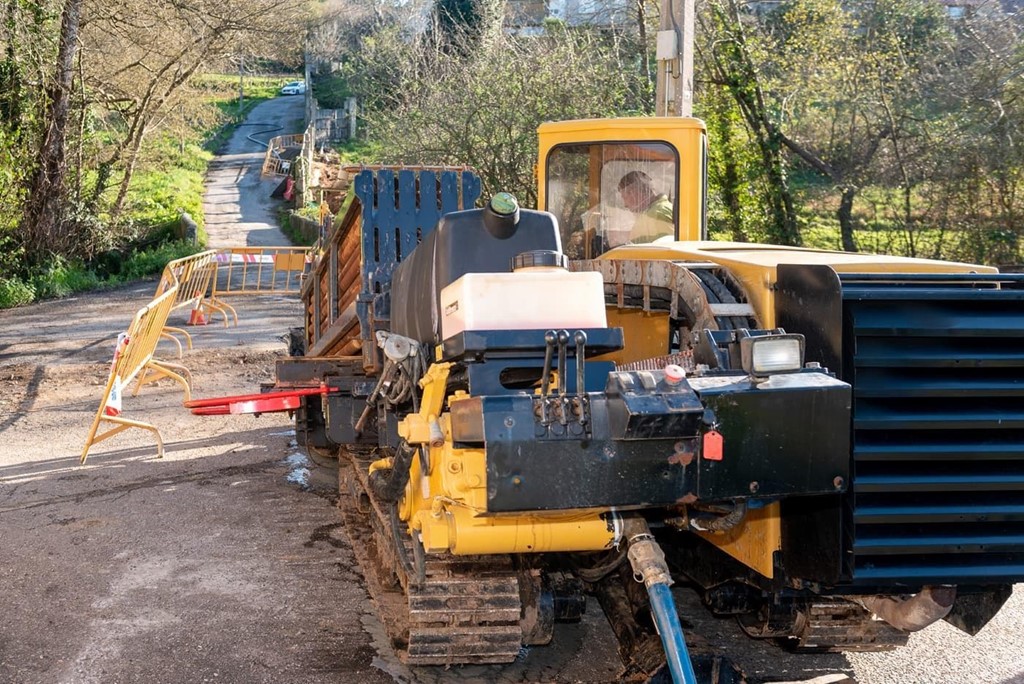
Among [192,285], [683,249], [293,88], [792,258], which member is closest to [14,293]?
[192,285]

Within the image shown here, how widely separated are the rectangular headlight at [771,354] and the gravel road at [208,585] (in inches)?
80.2

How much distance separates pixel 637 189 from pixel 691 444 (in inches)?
160

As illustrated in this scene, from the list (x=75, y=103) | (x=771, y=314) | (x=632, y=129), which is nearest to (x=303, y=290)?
(x=632, y=129)

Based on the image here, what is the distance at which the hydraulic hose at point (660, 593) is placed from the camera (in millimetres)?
3439

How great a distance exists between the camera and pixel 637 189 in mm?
7215

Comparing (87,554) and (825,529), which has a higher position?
(825,529)

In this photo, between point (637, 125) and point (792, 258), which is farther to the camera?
point (637, 125)

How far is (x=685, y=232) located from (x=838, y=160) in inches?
466

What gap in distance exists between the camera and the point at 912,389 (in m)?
3.75

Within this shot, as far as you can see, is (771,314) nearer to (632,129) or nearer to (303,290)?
(632,129)

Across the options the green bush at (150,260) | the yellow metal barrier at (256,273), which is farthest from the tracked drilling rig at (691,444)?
the green bush at (150,260)

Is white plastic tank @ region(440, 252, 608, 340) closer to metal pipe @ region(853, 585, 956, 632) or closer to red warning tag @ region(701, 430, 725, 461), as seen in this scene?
red warning tag @ region(701, 430, 725, 461)

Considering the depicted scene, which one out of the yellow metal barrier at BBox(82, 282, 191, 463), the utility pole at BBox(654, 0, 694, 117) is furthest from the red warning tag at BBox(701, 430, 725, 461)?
the utility pole at BBox(654, 0, 694, 117)

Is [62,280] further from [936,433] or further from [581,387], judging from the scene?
[936,433]
